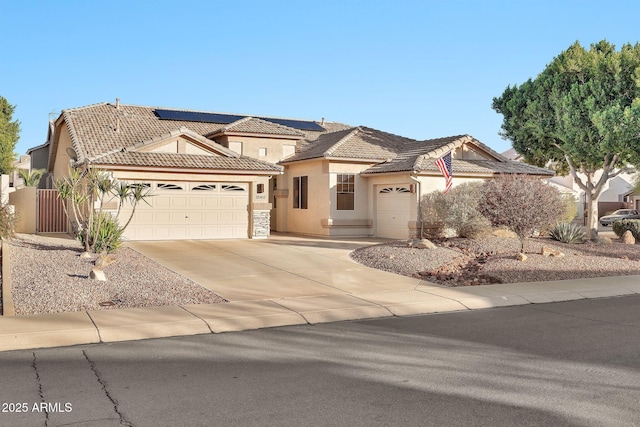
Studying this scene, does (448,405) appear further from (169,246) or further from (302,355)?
(169,246)

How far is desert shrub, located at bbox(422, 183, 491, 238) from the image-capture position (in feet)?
66.0

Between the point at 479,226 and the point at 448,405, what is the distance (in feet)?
50.3

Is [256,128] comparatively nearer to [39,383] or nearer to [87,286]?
[87,286]

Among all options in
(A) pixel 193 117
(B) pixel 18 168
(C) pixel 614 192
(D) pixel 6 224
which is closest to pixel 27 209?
(D) pixel 6 224

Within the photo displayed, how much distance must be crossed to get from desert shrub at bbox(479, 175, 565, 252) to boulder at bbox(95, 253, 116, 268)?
35.4 feet

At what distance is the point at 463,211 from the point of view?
20.3m

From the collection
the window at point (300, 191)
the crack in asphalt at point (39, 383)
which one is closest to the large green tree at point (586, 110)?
the window at point (300, 191)

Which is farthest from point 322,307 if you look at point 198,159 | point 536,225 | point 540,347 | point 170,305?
point 198,159

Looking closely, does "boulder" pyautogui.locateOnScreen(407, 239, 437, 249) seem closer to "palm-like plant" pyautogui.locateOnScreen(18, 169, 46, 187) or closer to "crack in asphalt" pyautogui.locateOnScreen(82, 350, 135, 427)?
"crack in asphalt" pyautogui.locateOnScreen(82, 350, 135, 427)

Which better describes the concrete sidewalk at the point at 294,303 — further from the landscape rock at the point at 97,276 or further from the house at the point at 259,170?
the house at the point at 259,170

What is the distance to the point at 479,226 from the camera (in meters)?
20.1

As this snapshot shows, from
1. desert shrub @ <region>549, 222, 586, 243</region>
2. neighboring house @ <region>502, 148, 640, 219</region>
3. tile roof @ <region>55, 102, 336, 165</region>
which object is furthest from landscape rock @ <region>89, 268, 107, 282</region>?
neighboring house @ <region>502, 148, 640, 219</region>

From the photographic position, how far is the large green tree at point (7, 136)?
42281mm

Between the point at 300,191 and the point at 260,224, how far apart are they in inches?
158
